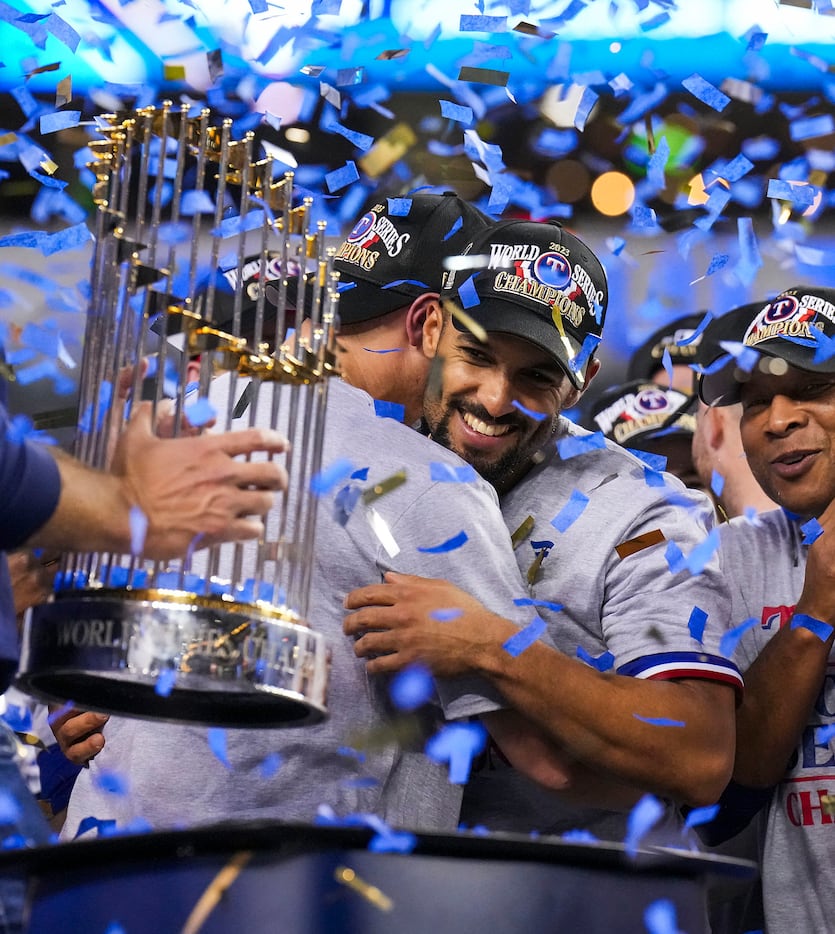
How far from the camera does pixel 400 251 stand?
2596mm

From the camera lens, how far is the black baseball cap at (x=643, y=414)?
3.54 metres

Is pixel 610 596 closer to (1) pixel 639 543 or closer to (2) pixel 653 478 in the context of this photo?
(1) pixel 639 543

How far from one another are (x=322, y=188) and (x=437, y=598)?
323 cm

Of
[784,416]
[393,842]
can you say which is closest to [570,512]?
[784,416]

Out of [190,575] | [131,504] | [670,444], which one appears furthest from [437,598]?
[670,444]

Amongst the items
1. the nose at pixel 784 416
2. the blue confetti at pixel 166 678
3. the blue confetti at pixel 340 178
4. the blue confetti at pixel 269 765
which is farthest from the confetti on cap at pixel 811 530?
the blue confetti at pixel 166 678

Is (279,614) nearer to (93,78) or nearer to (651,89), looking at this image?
(93,78)

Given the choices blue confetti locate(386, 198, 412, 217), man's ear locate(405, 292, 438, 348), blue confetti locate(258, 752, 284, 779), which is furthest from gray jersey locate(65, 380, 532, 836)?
blue confetti locate(386, 198, 412, 217)

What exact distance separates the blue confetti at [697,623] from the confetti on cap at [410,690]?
0.41 metres

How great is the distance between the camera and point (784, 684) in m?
2.31

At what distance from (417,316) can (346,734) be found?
0.94 m

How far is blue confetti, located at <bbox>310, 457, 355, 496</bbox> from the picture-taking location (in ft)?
5.62

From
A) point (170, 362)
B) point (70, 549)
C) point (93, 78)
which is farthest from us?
point (93, 78)

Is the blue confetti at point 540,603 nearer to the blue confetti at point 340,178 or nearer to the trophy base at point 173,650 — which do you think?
the trophy base at point 173,650
